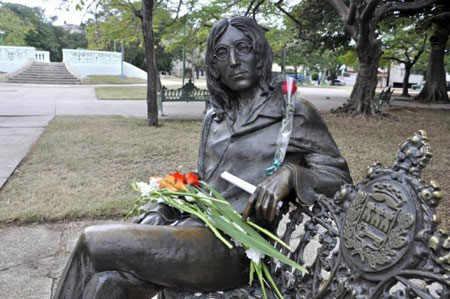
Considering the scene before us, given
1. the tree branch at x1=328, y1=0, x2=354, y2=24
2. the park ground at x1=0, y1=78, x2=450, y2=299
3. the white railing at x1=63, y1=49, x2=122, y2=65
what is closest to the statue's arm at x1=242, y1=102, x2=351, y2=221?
the park ground at x1=0, y1=78, x2=450, y2=299

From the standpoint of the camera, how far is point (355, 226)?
139cm

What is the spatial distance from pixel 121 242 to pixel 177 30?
467 inches

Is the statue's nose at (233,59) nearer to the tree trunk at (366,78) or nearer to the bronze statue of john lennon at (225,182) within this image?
the bronze statue of john lennon at (225,182)

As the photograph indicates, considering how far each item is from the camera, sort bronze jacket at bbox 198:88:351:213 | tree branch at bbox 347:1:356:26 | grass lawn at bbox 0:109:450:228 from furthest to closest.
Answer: tree branch at bbox 347:1:356:26 < grass lawn at bbox 0:109:450:228 < bronze jacket at bbox 198:88:351:213

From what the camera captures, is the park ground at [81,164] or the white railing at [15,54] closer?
the park ground at [81,164]

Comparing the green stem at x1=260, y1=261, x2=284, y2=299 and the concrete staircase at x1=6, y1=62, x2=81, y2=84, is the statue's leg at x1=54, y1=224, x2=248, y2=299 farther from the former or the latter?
the concrete staircase at x1=6, y1=62, x2=81, y2=84

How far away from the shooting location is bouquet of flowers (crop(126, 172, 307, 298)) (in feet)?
5.07

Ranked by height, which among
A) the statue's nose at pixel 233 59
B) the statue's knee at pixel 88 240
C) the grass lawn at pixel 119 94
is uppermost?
the statue's nose at pixel 233 59

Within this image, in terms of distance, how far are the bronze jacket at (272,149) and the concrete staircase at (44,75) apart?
30184 mm

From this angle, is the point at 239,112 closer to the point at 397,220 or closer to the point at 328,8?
the point at 397,220

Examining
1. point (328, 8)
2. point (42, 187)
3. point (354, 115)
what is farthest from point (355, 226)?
point (328, 8)

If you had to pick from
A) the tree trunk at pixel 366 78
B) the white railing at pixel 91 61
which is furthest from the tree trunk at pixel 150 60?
the white railing at pixel 91 61

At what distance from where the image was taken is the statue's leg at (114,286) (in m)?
1.49


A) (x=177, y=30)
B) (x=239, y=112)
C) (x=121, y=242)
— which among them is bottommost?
(x=121, y=242)
